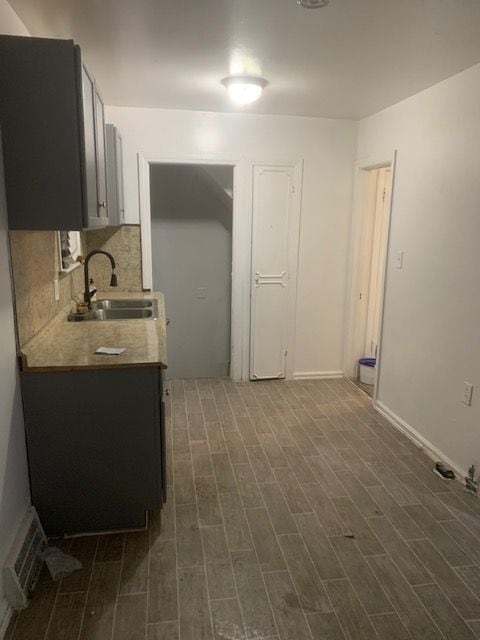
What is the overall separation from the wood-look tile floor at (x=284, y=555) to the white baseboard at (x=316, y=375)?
4.05ft

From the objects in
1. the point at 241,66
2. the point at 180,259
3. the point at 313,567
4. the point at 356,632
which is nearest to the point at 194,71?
the point at 241,66

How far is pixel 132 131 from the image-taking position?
3.85 metres

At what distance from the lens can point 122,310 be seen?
3.55 m

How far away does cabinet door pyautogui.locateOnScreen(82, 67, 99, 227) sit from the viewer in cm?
199

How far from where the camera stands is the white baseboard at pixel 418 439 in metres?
2.86

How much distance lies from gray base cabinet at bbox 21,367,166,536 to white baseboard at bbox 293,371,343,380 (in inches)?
98.4

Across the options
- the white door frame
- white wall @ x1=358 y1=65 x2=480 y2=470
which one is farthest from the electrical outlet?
the white door frame

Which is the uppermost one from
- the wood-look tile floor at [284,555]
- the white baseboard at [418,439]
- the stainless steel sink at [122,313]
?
the stainless steel sink at [122,313]

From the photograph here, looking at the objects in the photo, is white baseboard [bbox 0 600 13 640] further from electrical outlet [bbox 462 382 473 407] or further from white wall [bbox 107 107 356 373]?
white wall [bbox 107 107 356 373]

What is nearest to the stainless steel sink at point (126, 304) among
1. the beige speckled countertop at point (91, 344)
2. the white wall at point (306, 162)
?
the beige speckled countertop at point (91, 344)

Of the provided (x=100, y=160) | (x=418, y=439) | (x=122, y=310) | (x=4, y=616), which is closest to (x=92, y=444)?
(x=4, y=616)

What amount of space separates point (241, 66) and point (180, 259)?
264 centimetres

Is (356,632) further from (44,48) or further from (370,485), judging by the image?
(44,48)

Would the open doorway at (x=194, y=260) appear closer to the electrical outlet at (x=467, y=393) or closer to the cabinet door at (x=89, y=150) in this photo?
the cabinet door at (x=89, y=150)
